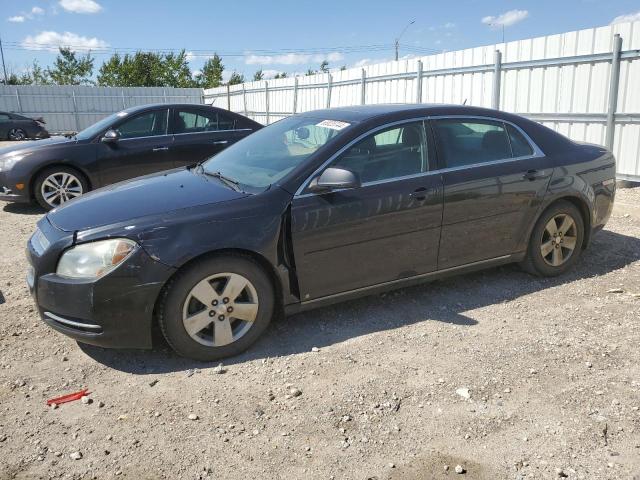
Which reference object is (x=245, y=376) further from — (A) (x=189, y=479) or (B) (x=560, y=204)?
(B) (x=560, y=204)

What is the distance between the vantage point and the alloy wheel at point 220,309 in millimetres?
3367

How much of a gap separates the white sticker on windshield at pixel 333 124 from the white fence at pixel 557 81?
6265 mm

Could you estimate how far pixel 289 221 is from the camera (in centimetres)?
358

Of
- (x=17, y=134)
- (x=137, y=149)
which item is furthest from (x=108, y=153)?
(x=17, y=134)

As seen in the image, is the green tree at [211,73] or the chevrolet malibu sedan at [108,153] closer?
the chevrolet malibu sedan at [108,153]

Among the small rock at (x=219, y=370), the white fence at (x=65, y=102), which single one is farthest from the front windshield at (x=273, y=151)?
the white fence at (x=65, y=102)

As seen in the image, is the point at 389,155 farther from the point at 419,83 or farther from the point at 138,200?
the point at 419,83

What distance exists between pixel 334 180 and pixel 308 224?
1.11ft

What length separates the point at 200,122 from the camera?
8.49 metres

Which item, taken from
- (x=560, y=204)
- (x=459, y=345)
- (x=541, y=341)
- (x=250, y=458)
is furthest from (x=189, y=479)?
(x=560, y=204)

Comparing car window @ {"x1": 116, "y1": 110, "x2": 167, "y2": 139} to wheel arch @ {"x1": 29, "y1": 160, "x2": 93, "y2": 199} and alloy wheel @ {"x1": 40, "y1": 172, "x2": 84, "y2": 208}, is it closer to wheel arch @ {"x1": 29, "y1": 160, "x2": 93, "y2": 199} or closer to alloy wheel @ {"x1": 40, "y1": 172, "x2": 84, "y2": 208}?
wheel arch @ {"x1": 29, "y1": 160, "x2": 93, "y2": 199}

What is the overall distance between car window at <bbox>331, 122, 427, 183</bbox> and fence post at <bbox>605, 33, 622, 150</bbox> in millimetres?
5815

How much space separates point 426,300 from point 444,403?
1.48 meters

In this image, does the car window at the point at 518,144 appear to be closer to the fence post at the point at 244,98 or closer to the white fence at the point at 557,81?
the white fence at the point at 557,81
